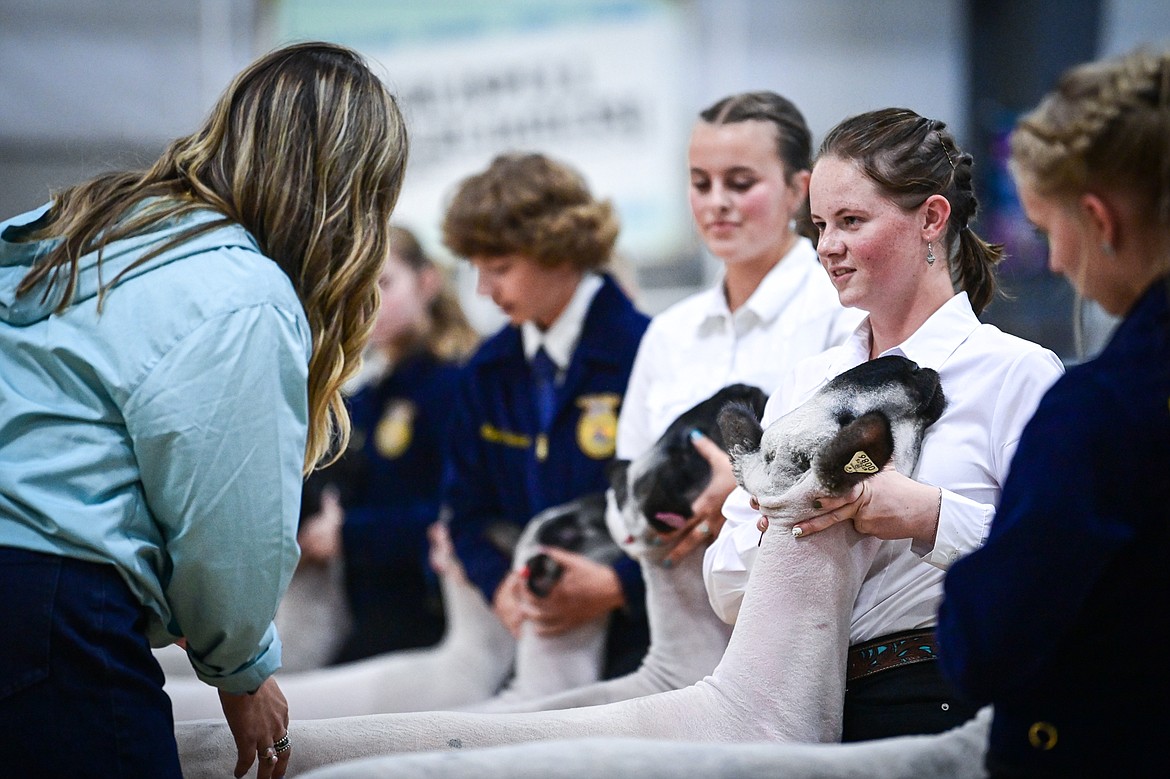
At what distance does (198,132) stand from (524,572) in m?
1.29

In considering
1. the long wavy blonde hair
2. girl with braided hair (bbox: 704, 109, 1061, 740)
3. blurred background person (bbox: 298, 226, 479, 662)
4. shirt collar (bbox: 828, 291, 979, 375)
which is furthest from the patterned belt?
blurred background person (bbox: 298, 226, 479, 662)

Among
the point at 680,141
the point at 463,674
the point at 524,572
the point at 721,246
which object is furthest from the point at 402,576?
the point at 680,141

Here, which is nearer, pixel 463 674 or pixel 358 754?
pixel 358 754

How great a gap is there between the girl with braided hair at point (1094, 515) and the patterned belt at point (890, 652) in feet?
0.93

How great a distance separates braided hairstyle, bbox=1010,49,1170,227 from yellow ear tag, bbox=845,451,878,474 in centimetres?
42

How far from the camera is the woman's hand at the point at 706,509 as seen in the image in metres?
2.08

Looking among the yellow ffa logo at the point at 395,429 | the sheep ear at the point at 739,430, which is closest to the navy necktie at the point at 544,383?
the yellow ffa logo at the point at 395,429

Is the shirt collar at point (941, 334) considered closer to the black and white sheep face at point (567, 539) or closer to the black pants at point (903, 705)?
the black pants at point (903, 705)

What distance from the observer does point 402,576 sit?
3814mm

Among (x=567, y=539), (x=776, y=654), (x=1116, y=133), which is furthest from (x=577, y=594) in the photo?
(x=1116, y=133)

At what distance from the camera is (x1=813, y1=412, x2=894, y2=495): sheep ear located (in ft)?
5.09

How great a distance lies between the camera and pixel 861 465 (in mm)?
1555

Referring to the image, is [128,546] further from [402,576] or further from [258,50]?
[258,50]

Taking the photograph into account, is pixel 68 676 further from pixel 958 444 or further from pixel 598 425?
pixel 598 425
